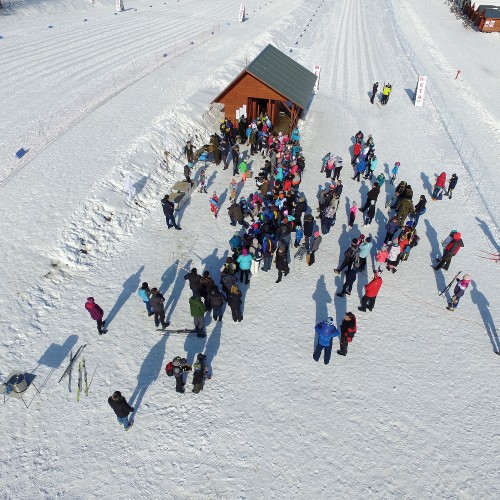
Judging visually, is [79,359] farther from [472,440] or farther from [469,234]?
[469,234]

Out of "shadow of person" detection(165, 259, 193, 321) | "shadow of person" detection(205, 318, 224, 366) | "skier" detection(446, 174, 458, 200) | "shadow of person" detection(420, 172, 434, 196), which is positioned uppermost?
"skier" detection(446, 174, 458, 200)

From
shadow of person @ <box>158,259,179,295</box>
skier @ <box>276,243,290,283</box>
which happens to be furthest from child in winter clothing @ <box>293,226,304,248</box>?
shadow of person @ <box>158,259,179,295</box>

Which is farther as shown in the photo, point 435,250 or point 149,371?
point 435,250

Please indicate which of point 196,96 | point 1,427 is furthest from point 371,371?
point 196,96

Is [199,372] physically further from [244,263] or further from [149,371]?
[244,263]

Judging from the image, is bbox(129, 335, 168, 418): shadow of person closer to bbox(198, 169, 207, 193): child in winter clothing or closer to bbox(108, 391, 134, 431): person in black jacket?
bbox(108, 391, 134, 431): person in black jacket

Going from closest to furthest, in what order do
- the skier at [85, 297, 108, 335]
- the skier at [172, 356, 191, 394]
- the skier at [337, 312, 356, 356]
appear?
the skier at [172, 356, 191, 394] → the skier at [337, 312, 356, 356] → the skier at [85, 297, 108, 335]

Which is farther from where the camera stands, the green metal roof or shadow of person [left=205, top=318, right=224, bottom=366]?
the green metal roof

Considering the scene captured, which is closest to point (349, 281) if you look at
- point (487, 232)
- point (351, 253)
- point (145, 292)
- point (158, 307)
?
point (351, 253)
